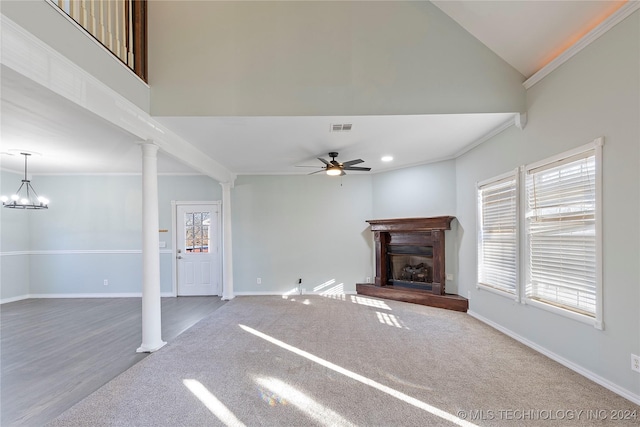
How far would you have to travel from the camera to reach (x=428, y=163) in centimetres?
561

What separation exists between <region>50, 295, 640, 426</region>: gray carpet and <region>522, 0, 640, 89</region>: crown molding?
309cm

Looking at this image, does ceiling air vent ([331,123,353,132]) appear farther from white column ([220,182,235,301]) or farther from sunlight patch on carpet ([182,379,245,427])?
white column ([220,182,235,301])

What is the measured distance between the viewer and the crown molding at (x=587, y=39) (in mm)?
2229

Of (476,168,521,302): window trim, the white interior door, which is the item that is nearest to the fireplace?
(476,168,521,302): window trim

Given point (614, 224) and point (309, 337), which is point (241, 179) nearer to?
point (309, 337)

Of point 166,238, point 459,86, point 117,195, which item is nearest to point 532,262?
point 459,86

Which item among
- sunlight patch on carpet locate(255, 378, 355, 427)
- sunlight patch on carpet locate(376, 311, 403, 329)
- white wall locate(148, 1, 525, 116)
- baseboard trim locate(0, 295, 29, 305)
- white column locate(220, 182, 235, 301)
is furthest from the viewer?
white column locate(220, 182, 235, 301)

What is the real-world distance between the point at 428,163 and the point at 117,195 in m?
6.80

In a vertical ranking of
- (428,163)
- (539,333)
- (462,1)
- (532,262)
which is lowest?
(539,333)

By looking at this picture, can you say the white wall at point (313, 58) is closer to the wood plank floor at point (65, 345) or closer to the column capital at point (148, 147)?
the column capital at point (148, 147)

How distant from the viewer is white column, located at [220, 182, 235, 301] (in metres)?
6.10

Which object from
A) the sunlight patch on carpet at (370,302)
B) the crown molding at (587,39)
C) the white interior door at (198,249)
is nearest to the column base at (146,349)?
the white interior door at (198,249)

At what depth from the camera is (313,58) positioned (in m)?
3.36

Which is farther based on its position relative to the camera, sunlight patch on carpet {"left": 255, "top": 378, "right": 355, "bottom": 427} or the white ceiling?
the white ceiling
